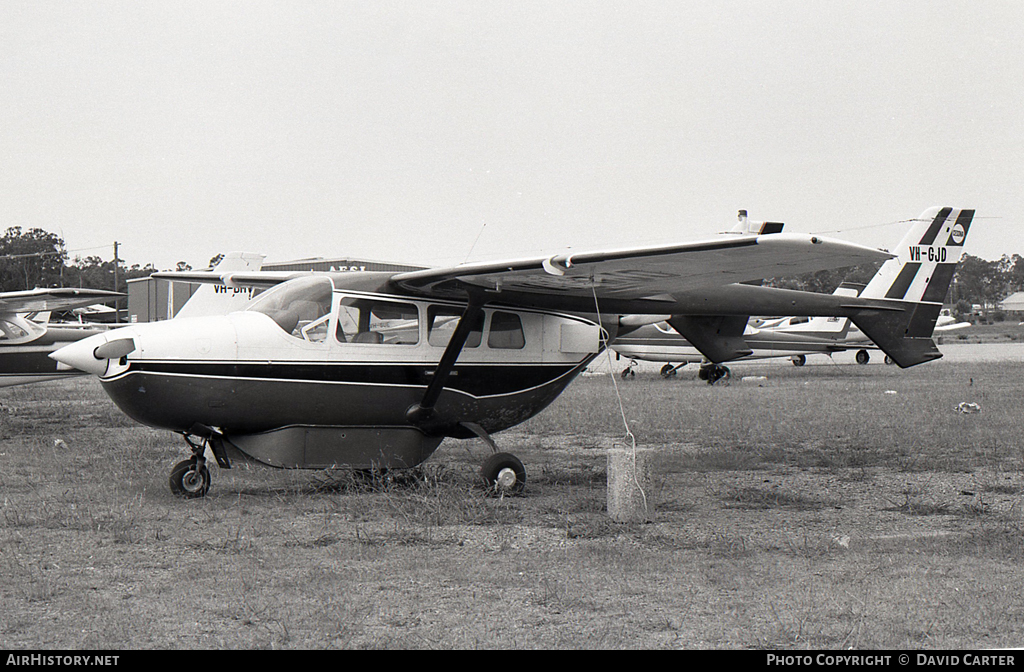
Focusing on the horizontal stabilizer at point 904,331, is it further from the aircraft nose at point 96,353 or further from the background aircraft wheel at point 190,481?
the aircraft nose at point 96,353

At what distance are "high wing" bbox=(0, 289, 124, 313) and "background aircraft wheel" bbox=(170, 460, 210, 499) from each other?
644 centimetres

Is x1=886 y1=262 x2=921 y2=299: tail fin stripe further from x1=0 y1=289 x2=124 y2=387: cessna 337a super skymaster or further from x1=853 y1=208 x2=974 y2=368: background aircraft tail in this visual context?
x1=0 y1=289 x2=124 y2=387: cessna 337a super skymaster

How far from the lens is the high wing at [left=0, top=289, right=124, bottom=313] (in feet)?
45.0

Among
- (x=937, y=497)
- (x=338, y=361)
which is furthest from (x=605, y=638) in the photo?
(x=937, y=497)

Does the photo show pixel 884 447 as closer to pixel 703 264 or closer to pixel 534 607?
pixel 703 264

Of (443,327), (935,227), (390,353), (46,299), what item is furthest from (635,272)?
(46,299)

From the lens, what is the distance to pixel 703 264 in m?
7.18

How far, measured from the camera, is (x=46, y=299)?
14297mm

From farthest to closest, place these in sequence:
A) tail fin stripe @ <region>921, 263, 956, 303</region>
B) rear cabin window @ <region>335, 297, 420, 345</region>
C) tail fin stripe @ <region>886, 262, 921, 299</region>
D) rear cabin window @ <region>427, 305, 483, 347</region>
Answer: tail fin stripe @ <region>921, 263, 956, 303</region> → tail fin stripe @ <region>886, 262, 921, 299</region> → rear cabin window @ <region>427, 305, 483, 347</region> → rear cabin window @ <region>335, 297, 420, 345</region>

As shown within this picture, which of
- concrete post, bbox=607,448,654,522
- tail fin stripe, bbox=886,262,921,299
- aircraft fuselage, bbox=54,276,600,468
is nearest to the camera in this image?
concrete post, bbox=607,448,654,522

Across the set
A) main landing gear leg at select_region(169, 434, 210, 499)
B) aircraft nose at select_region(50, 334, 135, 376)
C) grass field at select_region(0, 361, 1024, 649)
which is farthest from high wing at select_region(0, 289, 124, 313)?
aircraft nose at select_region(50, 334, 135, 376)

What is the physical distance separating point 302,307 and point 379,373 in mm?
914

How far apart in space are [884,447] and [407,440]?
20.7ft

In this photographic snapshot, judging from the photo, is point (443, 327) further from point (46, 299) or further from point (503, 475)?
point (46, 299)
